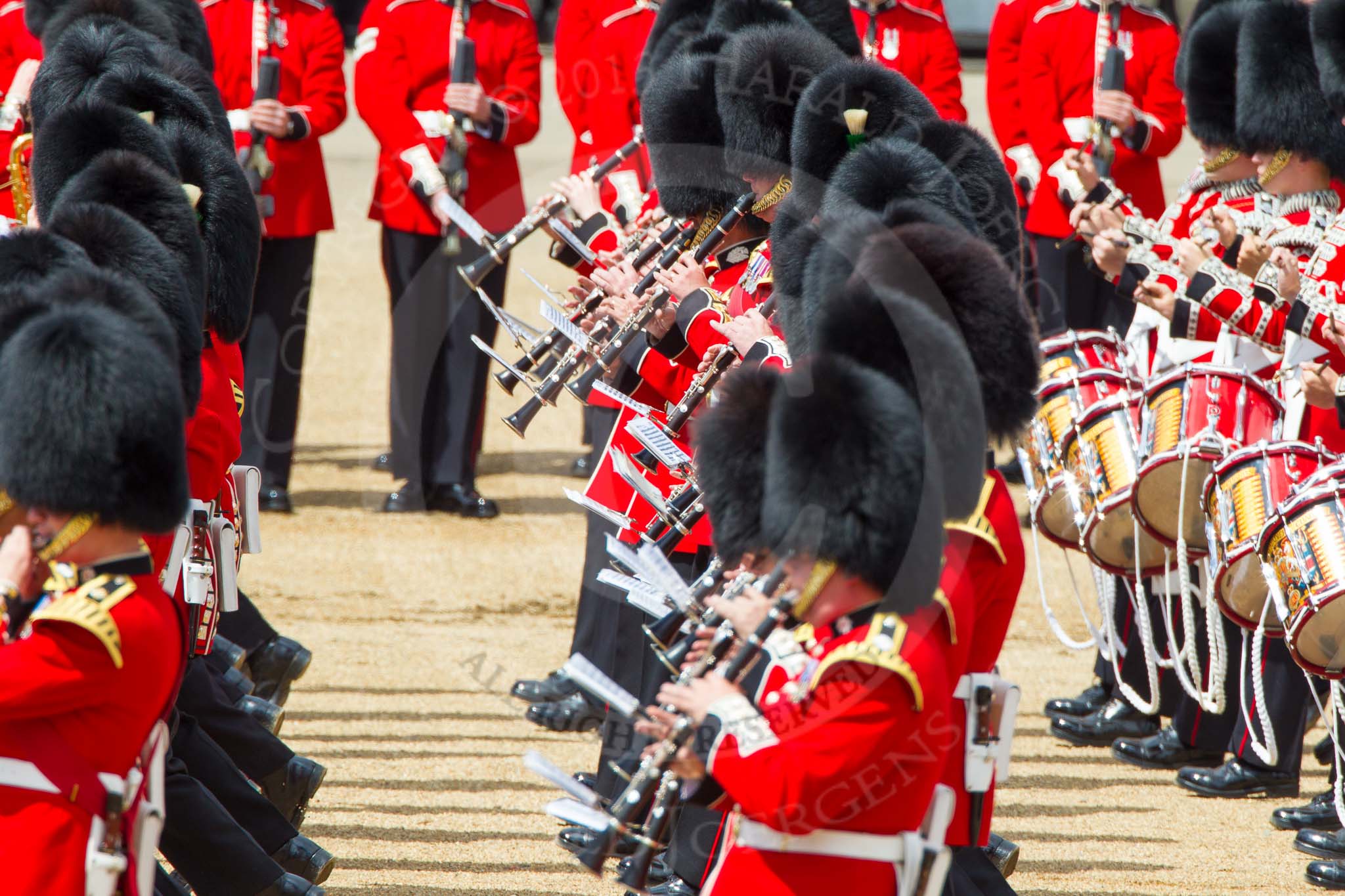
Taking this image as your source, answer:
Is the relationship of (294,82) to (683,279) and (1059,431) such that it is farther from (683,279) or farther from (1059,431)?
(683,279)

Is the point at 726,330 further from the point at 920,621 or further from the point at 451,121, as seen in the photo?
the point at 451,121

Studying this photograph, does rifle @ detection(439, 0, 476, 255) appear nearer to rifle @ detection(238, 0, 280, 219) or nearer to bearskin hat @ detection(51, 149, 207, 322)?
rifle @ detection(238, 0, 280, 219)

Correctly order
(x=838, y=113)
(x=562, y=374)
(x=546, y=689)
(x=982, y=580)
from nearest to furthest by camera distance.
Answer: (x=982, y=580) → (x=838, y=113) → (x=562, y=374) → (x=546, y=689)

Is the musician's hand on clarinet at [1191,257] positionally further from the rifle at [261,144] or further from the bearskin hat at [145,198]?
the rifle at [261,144]

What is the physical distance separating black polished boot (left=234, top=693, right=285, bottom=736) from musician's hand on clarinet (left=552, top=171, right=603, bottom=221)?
1370 millimetres

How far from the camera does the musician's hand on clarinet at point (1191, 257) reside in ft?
14.3

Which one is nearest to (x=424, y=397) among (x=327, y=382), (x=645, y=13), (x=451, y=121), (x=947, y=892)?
(x=451, y=121)

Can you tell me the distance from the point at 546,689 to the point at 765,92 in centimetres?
194

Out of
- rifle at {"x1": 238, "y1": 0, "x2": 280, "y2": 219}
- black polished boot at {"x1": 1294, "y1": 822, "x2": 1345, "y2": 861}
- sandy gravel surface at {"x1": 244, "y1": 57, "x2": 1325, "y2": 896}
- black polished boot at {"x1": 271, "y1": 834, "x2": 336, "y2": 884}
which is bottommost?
sandy gravel surface at {"x1": 244, "y1": 57, "x2": 1325, "y2": 896}

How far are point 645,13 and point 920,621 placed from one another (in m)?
4.72

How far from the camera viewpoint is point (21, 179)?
4352 millimetres

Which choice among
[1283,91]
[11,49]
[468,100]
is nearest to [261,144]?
[468,100]

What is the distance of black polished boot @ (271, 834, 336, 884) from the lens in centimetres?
370

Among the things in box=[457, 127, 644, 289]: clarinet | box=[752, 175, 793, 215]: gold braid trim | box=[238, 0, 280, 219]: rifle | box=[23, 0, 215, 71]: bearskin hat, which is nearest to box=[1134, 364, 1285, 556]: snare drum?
box=[752, 175, 793, 215]: gold braid trim
